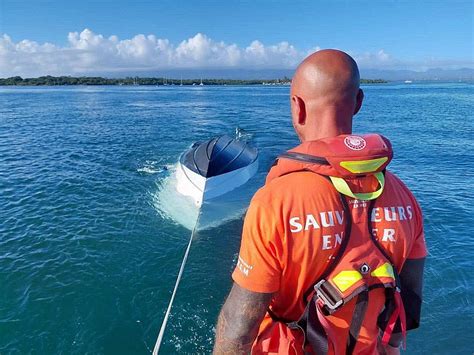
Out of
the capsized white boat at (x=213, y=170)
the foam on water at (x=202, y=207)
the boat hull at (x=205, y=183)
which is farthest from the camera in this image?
the capsized white boat at (x=213, y=170)

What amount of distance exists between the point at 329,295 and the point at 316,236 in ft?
1.21

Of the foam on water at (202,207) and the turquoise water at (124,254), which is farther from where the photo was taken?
the foam on water at (202,207)

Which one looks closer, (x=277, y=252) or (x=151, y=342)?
(x=277, y=252)

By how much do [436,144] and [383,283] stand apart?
26882 millimetres

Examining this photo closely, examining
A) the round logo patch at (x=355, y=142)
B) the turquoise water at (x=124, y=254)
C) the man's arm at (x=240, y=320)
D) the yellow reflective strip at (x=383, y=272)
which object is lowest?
the turquoise water at (x=124, y=254)

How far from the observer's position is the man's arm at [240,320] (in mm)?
1978

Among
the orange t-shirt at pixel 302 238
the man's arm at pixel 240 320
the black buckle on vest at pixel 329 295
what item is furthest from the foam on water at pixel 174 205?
the black buckle on vest at pixel 329 295

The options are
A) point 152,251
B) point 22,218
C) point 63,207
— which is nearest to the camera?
point 152,251

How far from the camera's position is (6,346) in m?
6.89

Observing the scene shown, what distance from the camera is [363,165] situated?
1930mm

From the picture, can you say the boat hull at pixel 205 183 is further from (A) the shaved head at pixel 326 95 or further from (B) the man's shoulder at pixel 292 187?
(B) the man's shoulder at pixel 292 187

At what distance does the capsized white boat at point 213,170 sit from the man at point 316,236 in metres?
11.2

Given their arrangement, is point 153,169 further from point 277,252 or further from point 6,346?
point 277,252

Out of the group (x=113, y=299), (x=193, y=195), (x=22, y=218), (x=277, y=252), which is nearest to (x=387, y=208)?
(x=277, y=252)
